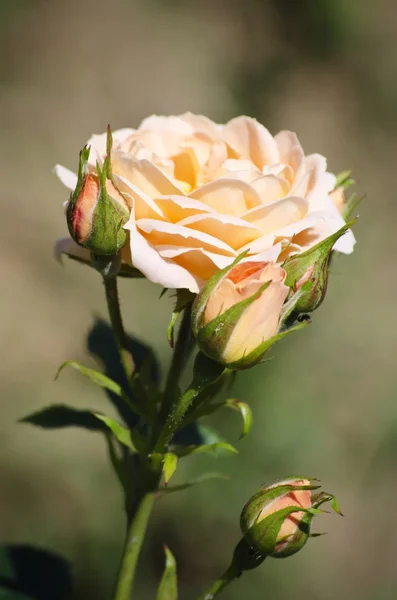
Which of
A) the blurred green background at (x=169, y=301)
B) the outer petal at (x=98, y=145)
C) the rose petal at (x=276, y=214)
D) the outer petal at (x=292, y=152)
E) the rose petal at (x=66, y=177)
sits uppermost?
the outer petal at (x=292, y=152)

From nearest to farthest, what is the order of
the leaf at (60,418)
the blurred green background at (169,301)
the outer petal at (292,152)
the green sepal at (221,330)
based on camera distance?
the green sepal at (221,330) < the outer petal at (292,152) < the leaf at (60,418) < the blurred green background at (169,301)

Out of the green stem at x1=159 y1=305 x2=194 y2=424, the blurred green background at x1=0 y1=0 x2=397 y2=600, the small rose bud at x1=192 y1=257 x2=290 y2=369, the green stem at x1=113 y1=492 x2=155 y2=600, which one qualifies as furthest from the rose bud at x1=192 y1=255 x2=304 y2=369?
the blurred green background at x1=0 y1=0 x2=397 y2=600

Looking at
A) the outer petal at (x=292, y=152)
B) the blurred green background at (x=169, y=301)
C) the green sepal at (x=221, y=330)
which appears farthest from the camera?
the blurred green background at (x=169, y=301)

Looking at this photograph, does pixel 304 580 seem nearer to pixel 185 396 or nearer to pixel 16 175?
pixel 185 396

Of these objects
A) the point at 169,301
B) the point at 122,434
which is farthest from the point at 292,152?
the point at 169,301

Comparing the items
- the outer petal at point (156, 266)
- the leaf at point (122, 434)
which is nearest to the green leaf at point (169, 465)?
the leaf at point (122, 434)

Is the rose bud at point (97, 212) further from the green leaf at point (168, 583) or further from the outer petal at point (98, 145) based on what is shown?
the green leaf at point (168, 583)

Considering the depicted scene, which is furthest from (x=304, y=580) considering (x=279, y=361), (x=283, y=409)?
(x=279, y=361)
